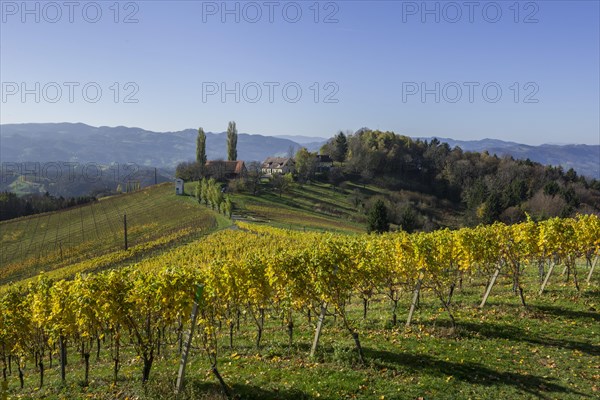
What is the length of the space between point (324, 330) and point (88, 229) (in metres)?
82.1

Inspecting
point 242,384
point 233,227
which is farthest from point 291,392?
point 233,227

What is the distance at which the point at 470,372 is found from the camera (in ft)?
46.6

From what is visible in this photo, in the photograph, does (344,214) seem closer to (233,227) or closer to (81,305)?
(233,227)

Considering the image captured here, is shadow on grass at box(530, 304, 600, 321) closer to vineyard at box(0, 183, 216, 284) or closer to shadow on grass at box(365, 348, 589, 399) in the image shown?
shadow on grass at box(365, 348, 589, 399)

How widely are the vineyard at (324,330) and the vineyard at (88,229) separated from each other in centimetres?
4655

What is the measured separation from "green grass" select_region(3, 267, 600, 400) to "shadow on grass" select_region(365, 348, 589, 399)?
0.12ft

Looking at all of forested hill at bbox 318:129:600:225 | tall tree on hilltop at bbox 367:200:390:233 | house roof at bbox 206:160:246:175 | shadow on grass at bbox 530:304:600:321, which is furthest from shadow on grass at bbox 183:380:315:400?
house roof at bbox 206:160:246:175

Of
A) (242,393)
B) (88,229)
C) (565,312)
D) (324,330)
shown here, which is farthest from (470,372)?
(88,229)

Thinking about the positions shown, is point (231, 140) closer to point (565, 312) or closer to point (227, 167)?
point (227, 167)

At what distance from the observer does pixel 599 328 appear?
18.6 m

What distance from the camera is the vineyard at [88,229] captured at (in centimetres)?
6475

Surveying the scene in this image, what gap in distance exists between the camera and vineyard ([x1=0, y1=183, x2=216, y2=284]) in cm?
6475

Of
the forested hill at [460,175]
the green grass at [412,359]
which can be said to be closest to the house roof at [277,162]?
the forested hill at [460,175]

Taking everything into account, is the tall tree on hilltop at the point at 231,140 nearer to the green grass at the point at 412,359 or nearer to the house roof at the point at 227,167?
the house roof at the point at 227,167
